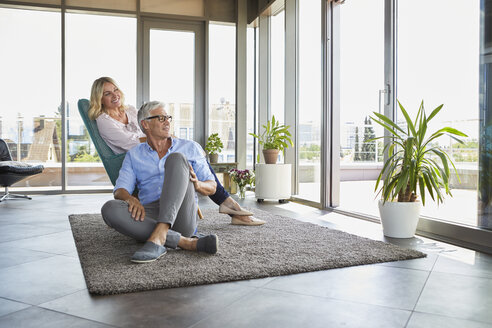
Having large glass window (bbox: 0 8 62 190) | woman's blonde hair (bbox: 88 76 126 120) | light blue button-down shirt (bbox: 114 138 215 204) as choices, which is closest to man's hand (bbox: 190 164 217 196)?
light blue button-down shirt (bbox: 114 138 215 204)

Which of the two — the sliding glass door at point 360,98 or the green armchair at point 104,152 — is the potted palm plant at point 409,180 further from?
the green armchair at point 104,152

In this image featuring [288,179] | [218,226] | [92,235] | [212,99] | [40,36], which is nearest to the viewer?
[92,235]

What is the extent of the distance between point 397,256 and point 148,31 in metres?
5.09

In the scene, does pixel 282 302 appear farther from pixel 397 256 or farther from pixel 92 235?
pixel 92 235

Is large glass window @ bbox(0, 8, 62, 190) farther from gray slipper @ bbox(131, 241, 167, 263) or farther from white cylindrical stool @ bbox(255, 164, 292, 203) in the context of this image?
gray slipper @ bbox(131, 241, 167, 263)

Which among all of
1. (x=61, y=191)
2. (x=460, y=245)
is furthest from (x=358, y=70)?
(x=61, y=191)

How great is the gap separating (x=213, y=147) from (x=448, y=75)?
3839 millimetres

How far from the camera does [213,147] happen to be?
610cm

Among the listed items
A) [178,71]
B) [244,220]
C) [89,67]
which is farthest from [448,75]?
[89,67]

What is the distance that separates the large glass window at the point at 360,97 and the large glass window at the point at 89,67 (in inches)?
129

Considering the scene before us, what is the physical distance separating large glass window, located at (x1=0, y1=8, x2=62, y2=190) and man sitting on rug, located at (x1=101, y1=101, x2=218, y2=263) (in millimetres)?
4083

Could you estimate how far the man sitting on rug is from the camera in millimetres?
1958

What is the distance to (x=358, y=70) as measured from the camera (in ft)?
12.4

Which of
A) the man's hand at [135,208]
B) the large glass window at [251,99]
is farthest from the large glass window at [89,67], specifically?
the man's hand at [135,208]
